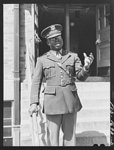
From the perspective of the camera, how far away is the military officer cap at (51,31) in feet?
10.9

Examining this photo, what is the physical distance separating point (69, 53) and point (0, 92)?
0.90 metres

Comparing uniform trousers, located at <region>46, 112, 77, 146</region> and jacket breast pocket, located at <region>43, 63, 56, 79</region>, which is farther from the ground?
jacket breast pocket, located at <region>43, 63, 56, 79</region>

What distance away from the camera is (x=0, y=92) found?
11.3 ft

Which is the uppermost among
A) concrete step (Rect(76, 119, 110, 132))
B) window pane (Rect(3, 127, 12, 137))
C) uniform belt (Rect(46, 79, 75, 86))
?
uniform belt (Rect(46, 79, 75, 86))

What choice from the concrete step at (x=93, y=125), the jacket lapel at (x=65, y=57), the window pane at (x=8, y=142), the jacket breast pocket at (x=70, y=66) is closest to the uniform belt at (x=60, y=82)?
the jacket breast pocket at (x=70, y=66)

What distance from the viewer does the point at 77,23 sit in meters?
4.10

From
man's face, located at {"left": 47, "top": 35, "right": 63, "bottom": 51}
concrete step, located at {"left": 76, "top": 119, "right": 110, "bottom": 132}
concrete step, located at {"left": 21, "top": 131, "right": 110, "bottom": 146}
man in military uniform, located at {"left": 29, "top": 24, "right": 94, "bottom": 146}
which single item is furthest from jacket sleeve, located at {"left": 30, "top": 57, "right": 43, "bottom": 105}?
concrete step, located at {"left": 76, "top": 119, "right": 110, "bottom": 132}

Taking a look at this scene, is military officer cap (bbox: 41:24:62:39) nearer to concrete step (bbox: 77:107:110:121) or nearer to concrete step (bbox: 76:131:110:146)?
concrete step (bbox: 77:107:110:121)

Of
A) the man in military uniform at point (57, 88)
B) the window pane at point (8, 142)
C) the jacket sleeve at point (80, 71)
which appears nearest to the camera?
the jacket sleeve at point (80, 71)

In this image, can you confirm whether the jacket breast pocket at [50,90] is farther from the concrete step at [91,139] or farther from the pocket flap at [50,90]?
the concrete step at [91,139]

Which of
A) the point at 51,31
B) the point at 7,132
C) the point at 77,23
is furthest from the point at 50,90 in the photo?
the point at 77,23

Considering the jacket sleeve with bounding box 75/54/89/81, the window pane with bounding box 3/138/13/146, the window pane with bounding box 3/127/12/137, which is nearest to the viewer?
the jacket sleeve with bounding box 75/54/89/81

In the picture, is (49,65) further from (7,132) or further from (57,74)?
(7,132)

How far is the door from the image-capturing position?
3.83 metres
